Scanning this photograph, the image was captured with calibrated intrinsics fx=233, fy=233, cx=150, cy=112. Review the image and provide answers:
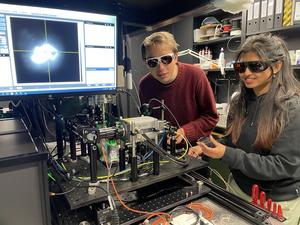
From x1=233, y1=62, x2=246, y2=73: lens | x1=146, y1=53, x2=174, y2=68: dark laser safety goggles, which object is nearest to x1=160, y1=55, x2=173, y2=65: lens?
x1=146, y1=53, x2=174, y2=68: dark laser safety goggles

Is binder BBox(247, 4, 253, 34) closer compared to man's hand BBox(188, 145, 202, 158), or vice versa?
man's hand BBox(188, 145, 202, 158)

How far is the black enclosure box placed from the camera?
0.53m

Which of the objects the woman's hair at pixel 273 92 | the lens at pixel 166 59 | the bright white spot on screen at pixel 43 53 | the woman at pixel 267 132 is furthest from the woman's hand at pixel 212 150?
the bright white spot on screen at pixel 43 53

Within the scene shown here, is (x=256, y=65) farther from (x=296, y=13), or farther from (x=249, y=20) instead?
(x=249, y=20)

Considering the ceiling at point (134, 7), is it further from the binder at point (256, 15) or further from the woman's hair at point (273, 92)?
the binder at point (256, 15)

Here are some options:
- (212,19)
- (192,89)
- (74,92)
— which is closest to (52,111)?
(74,92)

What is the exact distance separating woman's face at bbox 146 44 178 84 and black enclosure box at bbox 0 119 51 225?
0.95 m

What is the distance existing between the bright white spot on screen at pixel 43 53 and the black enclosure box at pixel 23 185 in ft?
0.99

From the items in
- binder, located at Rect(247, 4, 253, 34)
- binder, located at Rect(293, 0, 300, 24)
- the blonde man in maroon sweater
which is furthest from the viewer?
binder, located at Rect(247, 4, 253, 34)

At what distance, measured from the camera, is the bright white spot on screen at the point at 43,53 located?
2.48ft

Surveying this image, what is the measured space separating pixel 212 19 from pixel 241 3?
7.68ft

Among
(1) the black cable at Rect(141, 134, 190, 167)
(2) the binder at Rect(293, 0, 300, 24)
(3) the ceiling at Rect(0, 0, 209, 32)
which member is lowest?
(1) the black cable at Rect(141, 134, 190, 167)

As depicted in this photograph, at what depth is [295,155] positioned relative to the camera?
3.39ft

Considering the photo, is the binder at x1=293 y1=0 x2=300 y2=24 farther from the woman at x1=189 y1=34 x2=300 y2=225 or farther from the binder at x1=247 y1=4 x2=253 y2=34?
the woman at x1=189 y1=34 x2=300 y2=225
